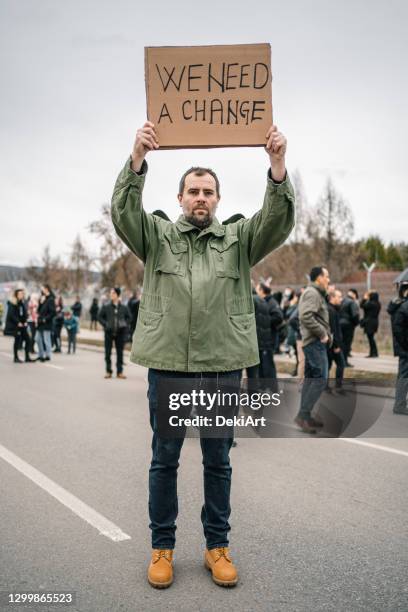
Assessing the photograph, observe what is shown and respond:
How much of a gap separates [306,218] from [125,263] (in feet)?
48.4

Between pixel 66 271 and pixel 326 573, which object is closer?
pixel 326 573

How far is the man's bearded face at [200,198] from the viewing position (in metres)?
3.22

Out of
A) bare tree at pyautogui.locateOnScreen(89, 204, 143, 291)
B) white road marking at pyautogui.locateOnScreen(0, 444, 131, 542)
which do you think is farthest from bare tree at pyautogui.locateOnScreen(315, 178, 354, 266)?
white road marking at pyautogui.locateOnScreen(0, 444, 131, 542)

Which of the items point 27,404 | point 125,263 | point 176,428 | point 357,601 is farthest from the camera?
point 125,263

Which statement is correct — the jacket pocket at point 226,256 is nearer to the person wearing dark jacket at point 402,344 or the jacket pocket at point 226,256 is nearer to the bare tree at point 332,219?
the person wearing dark jacket at point 402,344

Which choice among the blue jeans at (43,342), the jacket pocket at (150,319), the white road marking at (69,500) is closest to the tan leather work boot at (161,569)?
the white road marking at (69,500)

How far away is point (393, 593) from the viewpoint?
10.0 feet

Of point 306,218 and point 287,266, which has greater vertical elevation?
point 306,218

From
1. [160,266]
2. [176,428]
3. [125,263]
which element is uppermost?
[125,263]

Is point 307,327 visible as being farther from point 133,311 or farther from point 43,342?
point 43,342

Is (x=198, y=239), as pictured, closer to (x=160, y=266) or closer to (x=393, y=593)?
(x=160, y=266)

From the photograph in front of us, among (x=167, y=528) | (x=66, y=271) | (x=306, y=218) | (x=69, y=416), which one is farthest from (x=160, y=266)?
(x=66, y=271)

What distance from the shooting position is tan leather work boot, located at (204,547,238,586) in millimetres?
3121

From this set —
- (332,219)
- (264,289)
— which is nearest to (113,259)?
(332,219)
